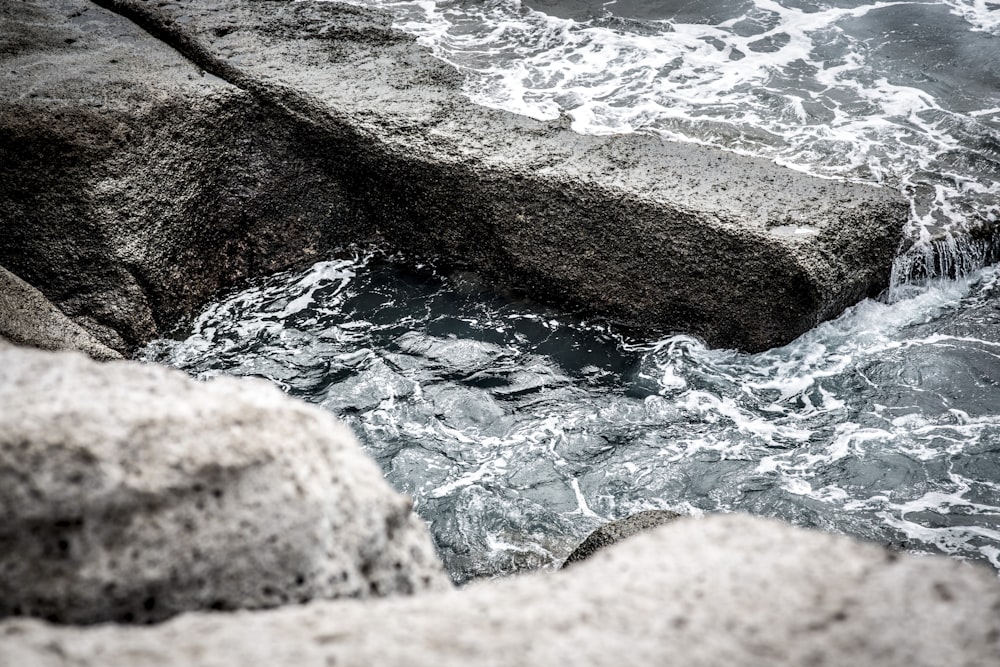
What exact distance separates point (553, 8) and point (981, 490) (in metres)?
5.87

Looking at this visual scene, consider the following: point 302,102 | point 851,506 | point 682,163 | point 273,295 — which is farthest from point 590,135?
point 851,506

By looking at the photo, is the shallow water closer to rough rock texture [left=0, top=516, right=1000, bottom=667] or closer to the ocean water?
the ocean water

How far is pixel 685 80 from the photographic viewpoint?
692cm

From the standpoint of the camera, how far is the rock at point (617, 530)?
3.82 metres

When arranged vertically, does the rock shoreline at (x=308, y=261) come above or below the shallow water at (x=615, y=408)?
above

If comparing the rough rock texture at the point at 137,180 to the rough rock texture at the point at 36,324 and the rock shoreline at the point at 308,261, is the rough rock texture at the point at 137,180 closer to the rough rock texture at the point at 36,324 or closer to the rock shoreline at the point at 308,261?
the rock shoreline at the point at 308,261

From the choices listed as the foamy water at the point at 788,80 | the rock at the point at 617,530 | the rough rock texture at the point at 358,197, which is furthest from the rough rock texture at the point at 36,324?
the foamy water at the point at 788,80

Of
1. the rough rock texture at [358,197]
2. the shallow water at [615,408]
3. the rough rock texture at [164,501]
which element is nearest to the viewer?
the rough rock texture at [164,501]

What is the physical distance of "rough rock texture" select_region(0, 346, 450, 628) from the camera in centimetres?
174

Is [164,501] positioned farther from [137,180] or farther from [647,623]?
[137,180]

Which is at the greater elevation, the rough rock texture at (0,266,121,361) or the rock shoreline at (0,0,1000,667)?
the rock shoreline at (0,0,1000,667)

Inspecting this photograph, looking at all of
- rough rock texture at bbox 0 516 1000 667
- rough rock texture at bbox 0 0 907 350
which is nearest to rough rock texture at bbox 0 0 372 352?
rough rock texture at bbox 0 0 907 350

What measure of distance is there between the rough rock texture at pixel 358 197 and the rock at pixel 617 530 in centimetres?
169

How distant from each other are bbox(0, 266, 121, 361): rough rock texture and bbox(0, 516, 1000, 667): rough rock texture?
3.04m
